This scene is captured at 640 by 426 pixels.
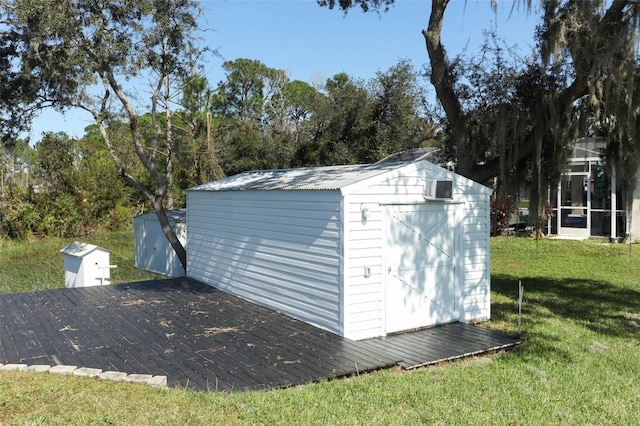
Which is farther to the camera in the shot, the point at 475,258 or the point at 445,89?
the point at 445,89

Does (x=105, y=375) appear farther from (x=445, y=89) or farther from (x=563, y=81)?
(x=563, y=81)

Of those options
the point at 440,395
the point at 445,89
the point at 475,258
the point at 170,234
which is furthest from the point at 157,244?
the point at 440,395

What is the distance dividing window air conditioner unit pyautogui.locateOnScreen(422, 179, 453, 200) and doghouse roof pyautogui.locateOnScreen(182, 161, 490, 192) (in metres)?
0.19

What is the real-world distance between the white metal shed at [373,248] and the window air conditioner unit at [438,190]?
1cm

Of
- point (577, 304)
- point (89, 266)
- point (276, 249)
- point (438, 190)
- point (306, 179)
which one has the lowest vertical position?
point (577, 304)

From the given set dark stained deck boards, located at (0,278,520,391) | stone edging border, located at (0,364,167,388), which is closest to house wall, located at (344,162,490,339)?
dark stained deck boards, located at (0,278,520,391)

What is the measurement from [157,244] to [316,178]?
722 centimetres

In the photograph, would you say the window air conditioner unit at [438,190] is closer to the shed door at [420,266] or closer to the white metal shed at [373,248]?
the white metal shed at [373,248]

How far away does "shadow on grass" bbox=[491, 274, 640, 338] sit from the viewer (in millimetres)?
7160

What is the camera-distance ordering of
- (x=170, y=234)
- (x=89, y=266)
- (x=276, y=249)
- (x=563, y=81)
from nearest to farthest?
(x=276, y=249), (x=563, y=81), (x=89, y=266), (x=170, y=234)

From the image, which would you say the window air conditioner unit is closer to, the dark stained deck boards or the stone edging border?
the dark stained deck boards

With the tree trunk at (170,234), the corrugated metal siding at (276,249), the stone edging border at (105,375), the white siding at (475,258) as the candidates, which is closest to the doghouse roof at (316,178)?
the corrugated metal siding at (276,249)

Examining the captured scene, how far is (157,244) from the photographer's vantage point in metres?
13.3

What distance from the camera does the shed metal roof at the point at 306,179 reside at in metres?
6.50
